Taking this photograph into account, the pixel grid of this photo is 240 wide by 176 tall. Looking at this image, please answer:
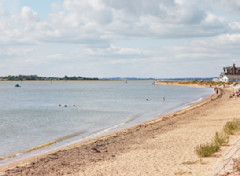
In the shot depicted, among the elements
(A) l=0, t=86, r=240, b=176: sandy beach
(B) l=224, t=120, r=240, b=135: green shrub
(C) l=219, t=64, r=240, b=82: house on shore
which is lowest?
(A) l=0, t=86, r=240, b=176: sandy beach

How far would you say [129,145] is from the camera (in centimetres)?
1583

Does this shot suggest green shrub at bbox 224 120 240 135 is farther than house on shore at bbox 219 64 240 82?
No

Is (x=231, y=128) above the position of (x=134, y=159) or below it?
above

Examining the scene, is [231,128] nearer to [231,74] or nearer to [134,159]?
[134,159]

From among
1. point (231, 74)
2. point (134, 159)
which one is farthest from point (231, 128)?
point (231, 74)

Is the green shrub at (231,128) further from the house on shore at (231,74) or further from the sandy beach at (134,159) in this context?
the house on shore at (231,74)

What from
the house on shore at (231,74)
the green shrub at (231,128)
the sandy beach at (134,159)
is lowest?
the sandy beach at (134,159)

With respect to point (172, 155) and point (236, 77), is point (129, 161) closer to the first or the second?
point (172, 155)

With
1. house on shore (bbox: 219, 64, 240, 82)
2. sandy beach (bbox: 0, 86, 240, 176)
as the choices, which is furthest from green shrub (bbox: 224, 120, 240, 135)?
house on shore (bbox: 219, 64, 240, 82)

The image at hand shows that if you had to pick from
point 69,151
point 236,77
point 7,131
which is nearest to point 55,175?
point 69,151

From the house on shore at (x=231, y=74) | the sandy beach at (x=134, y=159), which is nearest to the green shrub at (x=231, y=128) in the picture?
the sandy beach at (x=134, y=159)

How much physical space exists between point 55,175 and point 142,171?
3.41m

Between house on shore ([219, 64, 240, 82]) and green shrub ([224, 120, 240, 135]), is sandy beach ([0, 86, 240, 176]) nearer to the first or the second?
green shrub ([224, 120, 240, 135])

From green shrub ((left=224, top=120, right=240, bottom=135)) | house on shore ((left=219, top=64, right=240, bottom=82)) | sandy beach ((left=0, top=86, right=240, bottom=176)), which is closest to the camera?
sandy beach ((left=0, top=86, right=240, bottom=176))
